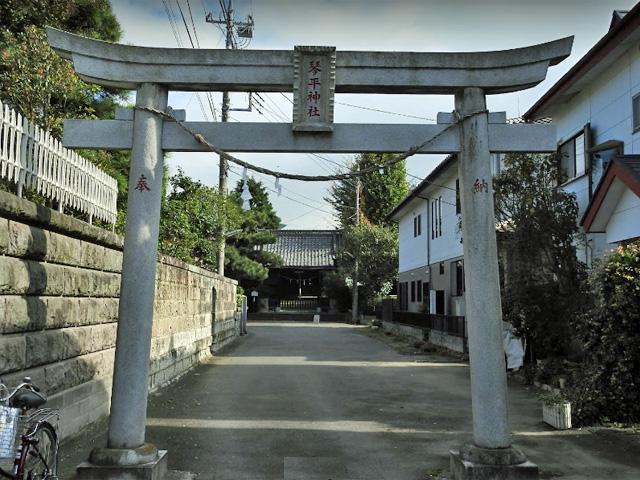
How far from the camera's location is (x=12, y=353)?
5977 mm

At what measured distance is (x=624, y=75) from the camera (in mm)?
12312

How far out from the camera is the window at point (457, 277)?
2307cm

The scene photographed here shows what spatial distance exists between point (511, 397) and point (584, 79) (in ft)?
24.4

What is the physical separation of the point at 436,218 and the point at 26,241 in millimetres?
23018

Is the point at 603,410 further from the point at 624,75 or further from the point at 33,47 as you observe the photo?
the point at 33,47

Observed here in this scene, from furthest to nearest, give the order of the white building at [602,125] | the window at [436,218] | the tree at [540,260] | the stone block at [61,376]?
the window at [436,218], the tree at [540,260], the white building at [602,125], the stone block at [61,376]

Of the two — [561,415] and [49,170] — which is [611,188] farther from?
[49,170]

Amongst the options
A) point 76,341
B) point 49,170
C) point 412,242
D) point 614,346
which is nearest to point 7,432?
point 49,170

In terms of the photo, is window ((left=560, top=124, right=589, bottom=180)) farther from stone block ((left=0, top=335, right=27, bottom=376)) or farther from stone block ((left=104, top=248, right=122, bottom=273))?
stone block ((left=0, top=335, right=27, bottom=376))

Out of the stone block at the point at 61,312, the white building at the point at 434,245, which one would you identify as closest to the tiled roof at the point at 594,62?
the white building at the point at 434,245

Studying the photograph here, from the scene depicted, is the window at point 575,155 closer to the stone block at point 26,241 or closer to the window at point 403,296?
the stone block at point 26,241

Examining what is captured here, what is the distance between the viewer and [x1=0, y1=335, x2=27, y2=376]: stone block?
5.76 meters

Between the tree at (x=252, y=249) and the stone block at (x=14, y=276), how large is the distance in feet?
107

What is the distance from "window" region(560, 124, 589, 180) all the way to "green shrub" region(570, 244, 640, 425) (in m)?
Result: 5.33
